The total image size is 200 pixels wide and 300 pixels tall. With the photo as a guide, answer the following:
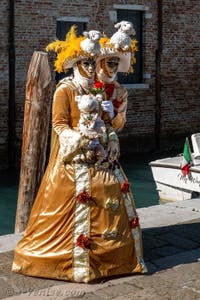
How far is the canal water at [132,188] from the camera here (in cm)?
930

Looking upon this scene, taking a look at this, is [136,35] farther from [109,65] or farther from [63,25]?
[109,65]

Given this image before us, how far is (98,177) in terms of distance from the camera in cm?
478

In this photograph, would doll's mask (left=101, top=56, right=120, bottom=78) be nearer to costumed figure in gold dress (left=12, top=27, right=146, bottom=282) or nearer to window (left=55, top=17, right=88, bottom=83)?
costumed figure in gold dress (left=12, top=27, right=146, bottom=282)

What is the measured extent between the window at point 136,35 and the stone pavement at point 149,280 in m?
9.31

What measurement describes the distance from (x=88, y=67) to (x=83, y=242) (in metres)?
1.47

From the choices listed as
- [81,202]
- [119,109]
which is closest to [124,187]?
[81,202]

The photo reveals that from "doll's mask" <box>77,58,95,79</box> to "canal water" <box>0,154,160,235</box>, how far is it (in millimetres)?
4231

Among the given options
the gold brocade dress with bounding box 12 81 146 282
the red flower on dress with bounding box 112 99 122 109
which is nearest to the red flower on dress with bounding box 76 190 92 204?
the gold brocade dress with bounding box 12 81 146 282

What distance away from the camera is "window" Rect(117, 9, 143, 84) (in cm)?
1485

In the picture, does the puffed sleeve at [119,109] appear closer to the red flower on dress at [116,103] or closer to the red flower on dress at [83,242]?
the red flower on dress at [116,103]

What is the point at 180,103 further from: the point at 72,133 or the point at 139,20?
the point at 72,133

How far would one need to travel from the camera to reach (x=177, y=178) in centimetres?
969

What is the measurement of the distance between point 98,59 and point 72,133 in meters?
0.74

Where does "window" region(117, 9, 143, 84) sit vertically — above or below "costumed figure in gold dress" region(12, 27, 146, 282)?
above
